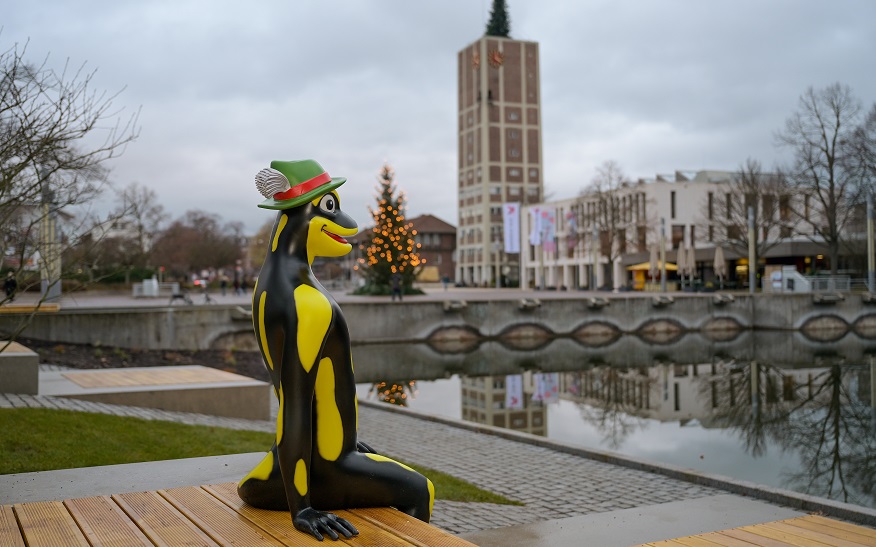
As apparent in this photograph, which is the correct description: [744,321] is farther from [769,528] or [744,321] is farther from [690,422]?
[769,528]

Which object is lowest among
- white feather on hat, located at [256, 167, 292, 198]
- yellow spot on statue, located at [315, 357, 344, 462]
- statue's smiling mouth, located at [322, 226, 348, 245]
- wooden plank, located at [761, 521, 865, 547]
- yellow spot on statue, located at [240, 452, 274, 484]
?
wooden plank, located at [761, 521, 865, 547]

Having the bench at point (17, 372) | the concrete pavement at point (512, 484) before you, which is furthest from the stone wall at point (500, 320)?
the concrete pavement at point (512, 484)

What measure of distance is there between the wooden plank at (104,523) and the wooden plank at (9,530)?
0.92 feet

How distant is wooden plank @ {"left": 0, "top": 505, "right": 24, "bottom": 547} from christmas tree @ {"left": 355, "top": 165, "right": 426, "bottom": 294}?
150 ft

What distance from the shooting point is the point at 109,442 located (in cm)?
972

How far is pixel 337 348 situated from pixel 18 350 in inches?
507

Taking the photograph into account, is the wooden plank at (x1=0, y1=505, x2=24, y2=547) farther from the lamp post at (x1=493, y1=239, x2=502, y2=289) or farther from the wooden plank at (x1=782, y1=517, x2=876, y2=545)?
the lamp post at (x1=493, y1=239, x2=502, y2=289)

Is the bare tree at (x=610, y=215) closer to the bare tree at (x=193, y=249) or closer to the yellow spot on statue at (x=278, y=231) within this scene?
the bare tree at (x=193, y=249)

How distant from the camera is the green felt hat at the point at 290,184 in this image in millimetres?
4586

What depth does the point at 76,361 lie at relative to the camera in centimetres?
2069

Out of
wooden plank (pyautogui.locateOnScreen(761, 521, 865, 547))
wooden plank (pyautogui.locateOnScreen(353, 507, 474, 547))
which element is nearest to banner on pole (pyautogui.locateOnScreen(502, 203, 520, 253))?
wooden plank (pyautogui.locateOnScreen(761, 521, 865, 547))

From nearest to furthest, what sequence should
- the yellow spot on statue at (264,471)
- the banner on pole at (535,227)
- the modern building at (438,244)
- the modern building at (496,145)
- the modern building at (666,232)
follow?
the yellow spot on statue at (264,471), the modern building at (666,232), the banner on pole at (535,227), the modern building at (496,145), the modern building at (438,244)

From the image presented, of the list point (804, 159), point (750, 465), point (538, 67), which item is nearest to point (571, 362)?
point (750, 465)

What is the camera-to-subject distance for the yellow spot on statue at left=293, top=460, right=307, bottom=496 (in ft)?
13.9
